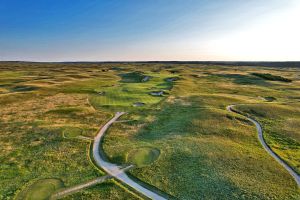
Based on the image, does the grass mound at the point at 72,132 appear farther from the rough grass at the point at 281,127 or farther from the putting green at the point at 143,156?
the rough grass at the point at 281,127

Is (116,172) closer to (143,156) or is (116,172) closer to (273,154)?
(143,156)

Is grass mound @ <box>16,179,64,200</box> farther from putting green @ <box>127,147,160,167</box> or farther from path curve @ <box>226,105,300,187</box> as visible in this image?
path curve @ <box>226,105,300,187</box>

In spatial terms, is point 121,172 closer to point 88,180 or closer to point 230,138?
point 88,180

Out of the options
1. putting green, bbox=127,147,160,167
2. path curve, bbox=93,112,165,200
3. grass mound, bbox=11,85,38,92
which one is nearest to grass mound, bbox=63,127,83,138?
path curve, bbox=93,112,165,200

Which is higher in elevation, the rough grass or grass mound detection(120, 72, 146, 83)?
grass mound detection(120, 72, 146, 83)

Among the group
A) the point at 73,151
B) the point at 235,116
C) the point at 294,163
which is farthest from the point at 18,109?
the point at 294,163
